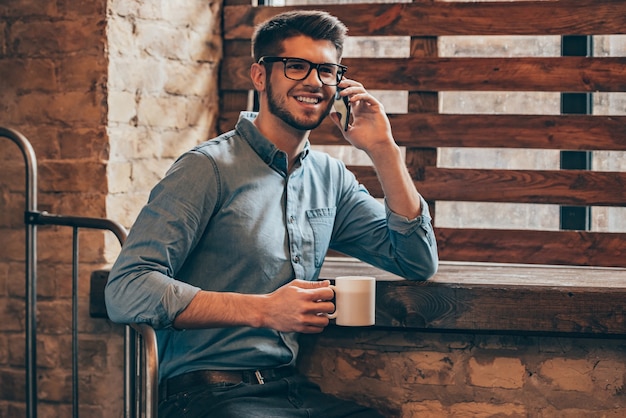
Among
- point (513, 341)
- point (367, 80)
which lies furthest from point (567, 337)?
point (367, 80)

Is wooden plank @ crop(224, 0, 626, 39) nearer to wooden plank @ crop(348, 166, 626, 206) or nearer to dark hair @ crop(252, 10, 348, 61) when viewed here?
wooden plank @ crop(348, 166, 626, 206)

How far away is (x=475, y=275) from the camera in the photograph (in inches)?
110

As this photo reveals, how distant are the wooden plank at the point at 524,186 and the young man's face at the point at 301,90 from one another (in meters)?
0.88

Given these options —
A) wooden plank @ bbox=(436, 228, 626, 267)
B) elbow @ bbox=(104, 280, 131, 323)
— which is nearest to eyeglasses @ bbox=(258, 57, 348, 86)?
elbow @ bbox=(104, 280, 131, 323)

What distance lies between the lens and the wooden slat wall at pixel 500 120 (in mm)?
3045

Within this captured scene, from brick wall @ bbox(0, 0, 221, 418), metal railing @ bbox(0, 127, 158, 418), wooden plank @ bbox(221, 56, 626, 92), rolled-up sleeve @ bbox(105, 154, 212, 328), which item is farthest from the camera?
wooden plank @ bbox(221, 56, 626, 92)

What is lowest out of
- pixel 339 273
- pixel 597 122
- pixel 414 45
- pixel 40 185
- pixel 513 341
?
pixel 513 341

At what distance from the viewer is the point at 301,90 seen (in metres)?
2.38

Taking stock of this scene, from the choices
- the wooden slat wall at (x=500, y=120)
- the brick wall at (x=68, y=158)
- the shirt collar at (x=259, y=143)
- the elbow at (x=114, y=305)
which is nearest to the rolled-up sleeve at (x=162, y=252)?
the elbow at (x=114, y=305)

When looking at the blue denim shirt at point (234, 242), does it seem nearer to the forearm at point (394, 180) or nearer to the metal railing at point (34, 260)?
the forearm at point (394, 180)

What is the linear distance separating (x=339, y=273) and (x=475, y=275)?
1.39 ft

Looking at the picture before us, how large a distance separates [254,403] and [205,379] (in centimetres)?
14

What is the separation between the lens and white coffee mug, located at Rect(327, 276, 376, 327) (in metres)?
2.08

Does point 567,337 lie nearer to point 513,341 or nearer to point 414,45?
point 513,341
